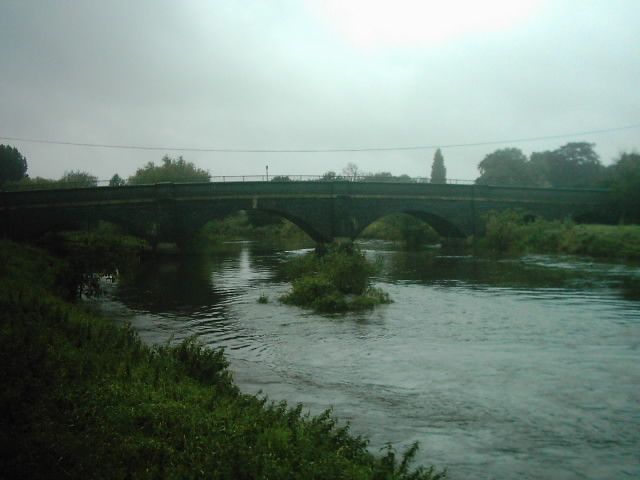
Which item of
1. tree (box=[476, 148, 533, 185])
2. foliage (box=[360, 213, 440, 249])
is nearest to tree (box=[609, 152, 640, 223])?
foliage (box=[360, 213, 440, 249])

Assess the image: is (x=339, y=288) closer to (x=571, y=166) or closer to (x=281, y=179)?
(x=281, y=179)

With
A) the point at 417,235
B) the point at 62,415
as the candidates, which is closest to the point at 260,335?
the point at 62,415

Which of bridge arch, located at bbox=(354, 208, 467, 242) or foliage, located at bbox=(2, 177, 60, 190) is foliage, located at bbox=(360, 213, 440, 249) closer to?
bridge arch, located at bbox=(354, 208, 467, 242)

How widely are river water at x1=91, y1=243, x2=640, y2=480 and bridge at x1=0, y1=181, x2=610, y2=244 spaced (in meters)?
21.5

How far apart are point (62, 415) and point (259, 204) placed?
1743 inches

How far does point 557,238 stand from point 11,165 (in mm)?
74531

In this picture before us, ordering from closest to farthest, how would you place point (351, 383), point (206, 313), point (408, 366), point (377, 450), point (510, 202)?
point (377, 450), point (351, 383), point (408, 366), point (206, 313), point (510, 202)

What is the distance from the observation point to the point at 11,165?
8619 cm

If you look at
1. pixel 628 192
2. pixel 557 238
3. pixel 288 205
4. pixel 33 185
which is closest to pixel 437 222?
pixel 557 238

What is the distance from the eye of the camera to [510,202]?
→ 2408 inches

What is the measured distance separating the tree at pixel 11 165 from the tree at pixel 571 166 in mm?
80081

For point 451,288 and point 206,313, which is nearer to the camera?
point 206,313

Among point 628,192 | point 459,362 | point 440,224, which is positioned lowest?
point 459,362

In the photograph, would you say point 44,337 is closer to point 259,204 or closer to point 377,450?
point 377,450
